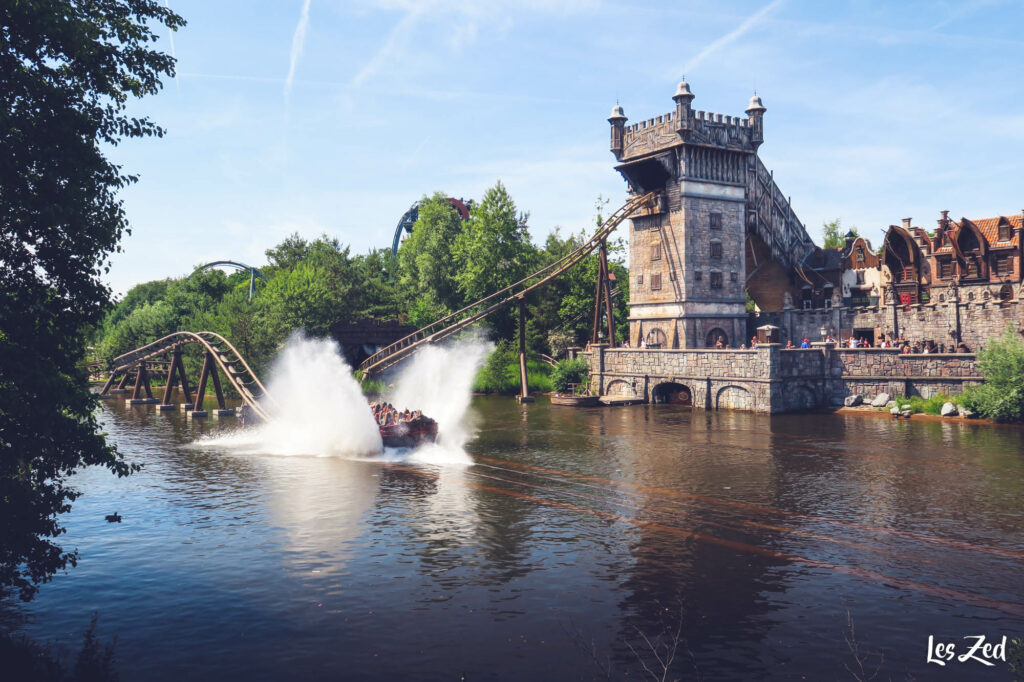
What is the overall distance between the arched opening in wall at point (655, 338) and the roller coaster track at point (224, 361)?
2727 centimetres

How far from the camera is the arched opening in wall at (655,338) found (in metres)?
54.2

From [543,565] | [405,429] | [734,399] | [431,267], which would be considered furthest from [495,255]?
[543,565]

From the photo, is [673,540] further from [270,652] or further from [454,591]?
[270,652]

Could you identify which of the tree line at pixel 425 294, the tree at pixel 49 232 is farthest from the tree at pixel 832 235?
the tree at pixel 49 232

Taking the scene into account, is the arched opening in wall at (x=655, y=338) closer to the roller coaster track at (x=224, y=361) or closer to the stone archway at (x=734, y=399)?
the stone archway at (x=734, y=399)

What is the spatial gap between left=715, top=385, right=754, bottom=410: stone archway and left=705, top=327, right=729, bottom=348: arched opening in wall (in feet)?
24.3

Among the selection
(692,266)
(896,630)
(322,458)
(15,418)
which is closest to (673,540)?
(896,630)

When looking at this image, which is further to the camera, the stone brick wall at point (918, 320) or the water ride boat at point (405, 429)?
the stone brick wall at point (918, 320)

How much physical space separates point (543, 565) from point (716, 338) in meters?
40.7

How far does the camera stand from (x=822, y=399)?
146ft

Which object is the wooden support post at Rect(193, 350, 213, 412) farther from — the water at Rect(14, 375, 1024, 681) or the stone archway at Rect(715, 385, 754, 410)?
the stone archway at Rect(715, 385, 754, 410)

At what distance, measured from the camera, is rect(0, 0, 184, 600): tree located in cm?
1137

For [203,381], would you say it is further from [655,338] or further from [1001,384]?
[1001,384]

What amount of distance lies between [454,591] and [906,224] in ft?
180
